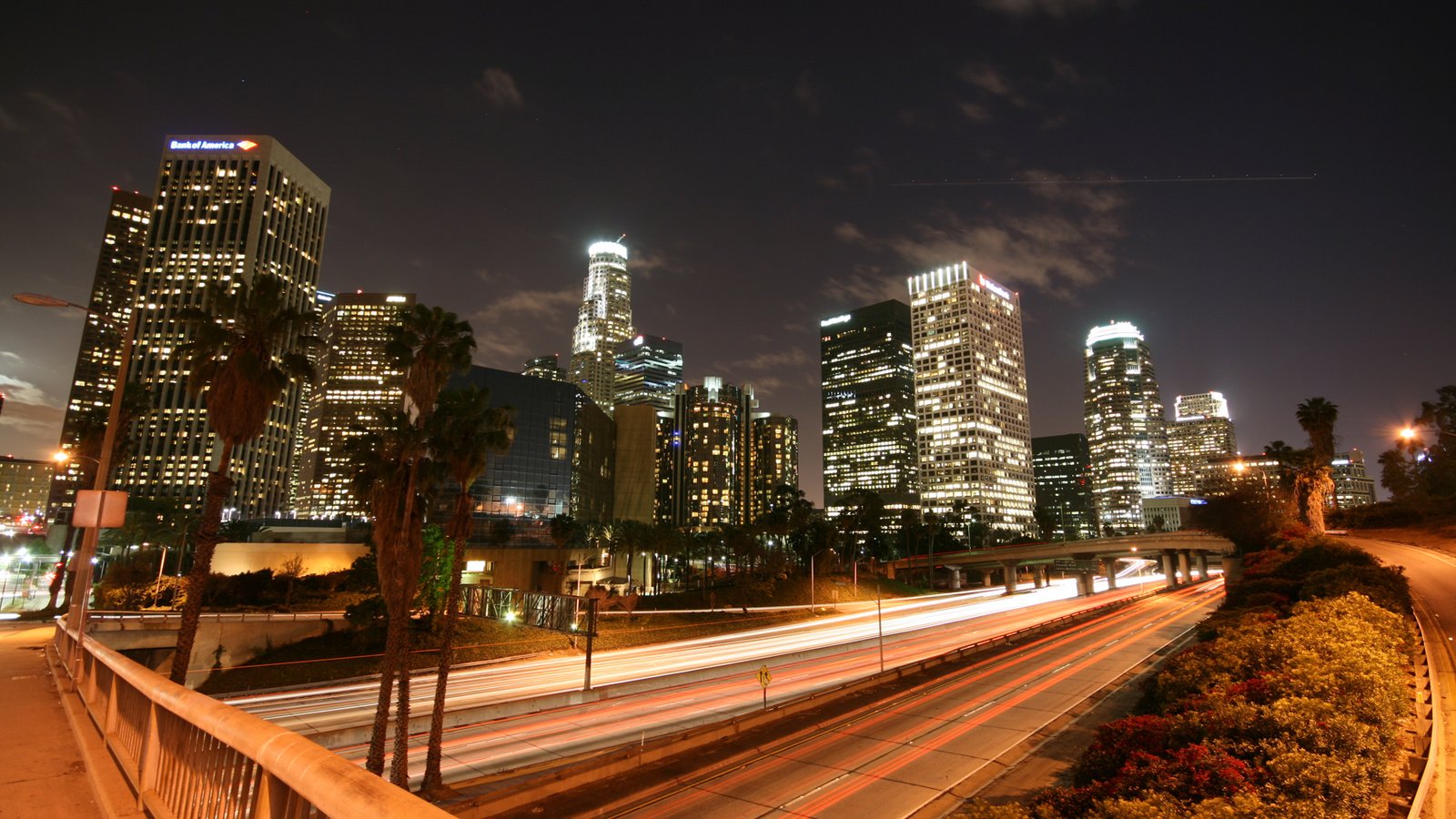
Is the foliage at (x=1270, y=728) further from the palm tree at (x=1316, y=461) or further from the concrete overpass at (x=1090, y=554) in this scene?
the concrete overpass at (x=1090, y=554)

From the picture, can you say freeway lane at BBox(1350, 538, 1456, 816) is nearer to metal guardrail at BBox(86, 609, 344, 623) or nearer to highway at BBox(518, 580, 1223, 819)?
highway at BBox(518, 580, 1223, 819)

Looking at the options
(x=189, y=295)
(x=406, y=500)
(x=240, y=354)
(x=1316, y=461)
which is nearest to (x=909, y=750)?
(x=406, y=500)

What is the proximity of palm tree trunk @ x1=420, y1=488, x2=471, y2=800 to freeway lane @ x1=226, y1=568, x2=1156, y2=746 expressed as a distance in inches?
246

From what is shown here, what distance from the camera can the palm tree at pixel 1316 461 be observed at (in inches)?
2559

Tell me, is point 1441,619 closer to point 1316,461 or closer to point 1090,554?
point 1316,461

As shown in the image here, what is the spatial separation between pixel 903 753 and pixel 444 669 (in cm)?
1862

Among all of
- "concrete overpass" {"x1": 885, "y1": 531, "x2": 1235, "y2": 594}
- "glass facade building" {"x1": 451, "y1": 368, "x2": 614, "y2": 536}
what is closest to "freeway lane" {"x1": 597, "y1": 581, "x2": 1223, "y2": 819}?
"concrete overpass" {"x1": 885, "y1": 531, "x2": 1235, "y2": 594}

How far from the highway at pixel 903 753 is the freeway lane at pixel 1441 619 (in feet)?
37.4

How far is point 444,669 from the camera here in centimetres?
2738

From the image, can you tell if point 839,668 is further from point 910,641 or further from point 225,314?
point 225,314

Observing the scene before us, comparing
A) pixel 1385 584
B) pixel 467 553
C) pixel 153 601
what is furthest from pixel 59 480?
pixel 1385 584

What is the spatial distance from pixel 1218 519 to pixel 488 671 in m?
98.3

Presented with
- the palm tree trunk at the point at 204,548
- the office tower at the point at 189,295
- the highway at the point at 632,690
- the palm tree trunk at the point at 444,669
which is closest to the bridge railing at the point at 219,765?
the palm tree trunk at the point at 204,548

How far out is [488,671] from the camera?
4759 cm
